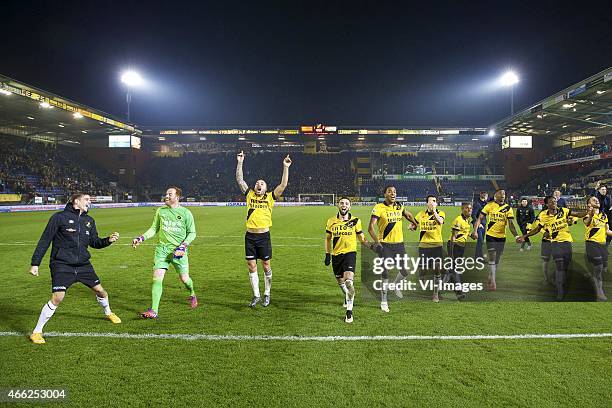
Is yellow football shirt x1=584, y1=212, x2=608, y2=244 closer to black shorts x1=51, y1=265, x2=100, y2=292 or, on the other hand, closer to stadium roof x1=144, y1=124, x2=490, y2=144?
black shorts x1=51, y1=265, x2=100, y2=292

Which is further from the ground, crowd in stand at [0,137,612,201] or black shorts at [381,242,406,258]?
crowd in stand at [0,137,612,201]

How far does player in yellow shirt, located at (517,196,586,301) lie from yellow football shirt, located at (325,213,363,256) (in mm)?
4021

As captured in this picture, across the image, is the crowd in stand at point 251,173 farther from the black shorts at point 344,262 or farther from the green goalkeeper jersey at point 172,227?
the black shorts at point 344,262

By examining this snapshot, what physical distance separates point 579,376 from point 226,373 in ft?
12.5

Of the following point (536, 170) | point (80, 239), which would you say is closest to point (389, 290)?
point (80, 239)

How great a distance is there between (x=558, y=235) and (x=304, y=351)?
19.8 ft

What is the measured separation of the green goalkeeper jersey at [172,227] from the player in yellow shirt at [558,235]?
6.63 metres

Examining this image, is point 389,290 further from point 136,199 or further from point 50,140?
point 50,140

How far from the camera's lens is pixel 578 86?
32.9 m

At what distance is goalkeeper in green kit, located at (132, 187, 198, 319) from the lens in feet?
20.7

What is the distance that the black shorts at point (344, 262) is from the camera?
6395 millimetres

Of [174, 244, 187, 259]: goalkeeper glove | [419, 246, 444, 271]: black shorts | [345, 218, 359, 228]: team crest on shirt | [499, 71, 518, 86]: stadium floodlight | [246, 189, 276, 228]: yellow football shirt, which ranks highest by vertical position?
[499, 71, 518, 86]: stadium floodlight

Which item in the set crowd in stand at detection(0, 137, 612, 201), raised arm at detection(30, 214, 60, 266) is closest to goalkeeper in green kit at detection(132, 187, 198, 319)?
raised arm at detection(30, 214, 60, 266)

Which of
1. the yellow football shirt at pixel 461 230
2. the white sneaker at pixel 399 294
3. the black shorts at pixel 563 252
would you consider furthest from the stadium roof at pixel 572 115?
the white sneaker at pixel 399 294
